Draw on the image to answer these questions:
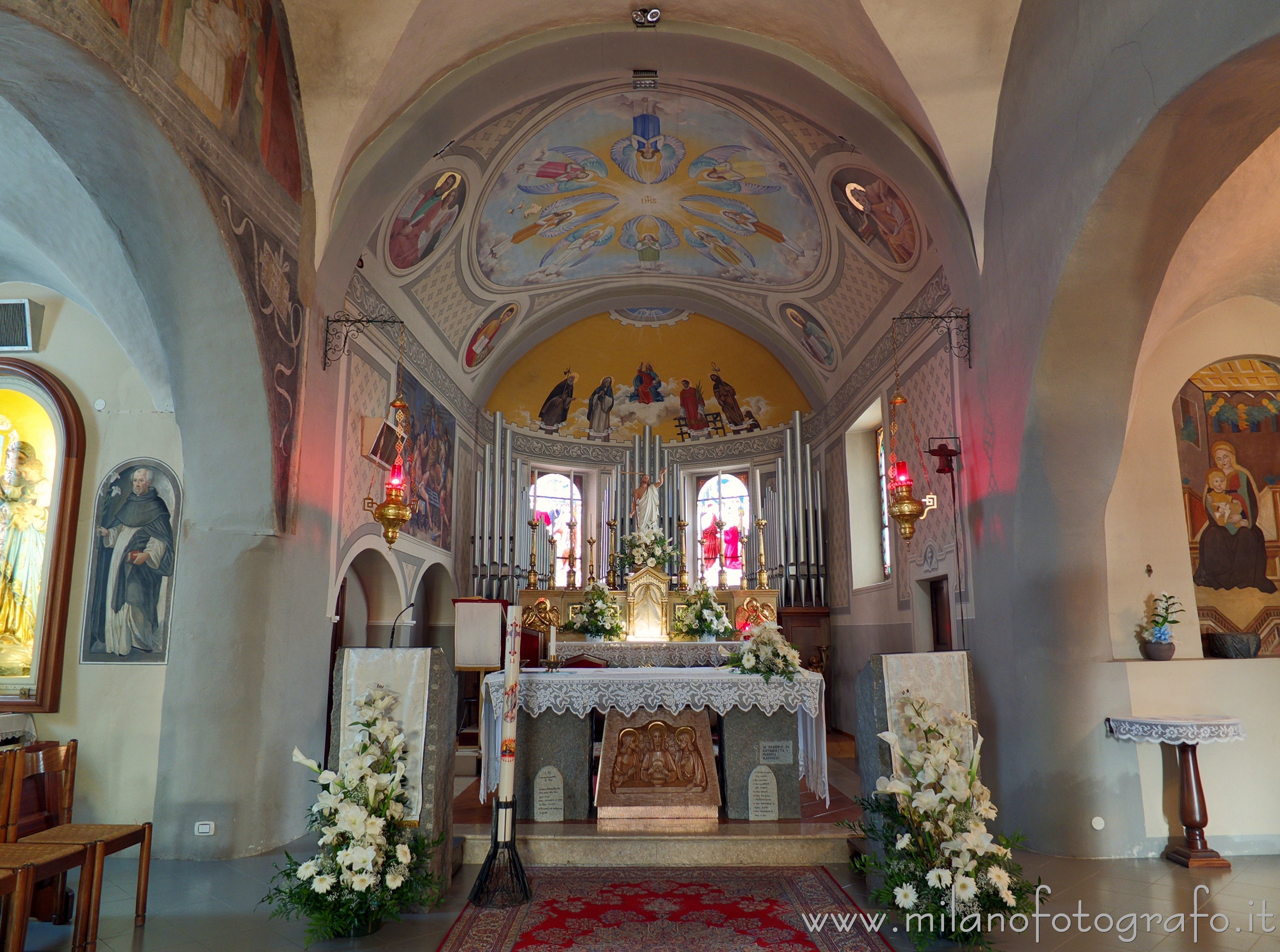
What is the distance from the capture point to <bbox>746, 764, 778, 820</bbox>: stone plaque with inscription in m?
6.44

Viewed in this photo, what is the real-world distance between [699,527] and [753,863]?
374 inches

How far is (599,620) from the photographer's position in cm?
1071

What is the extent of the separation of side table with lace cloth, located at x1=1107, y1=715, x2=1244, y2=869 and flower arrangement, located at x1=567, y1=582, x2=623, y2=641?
20.0 ft

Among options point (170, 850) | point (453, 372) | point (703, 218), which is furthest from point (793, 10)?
Result: point (170, 850)

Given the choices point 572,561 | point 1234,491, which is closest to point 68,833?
point 572,561

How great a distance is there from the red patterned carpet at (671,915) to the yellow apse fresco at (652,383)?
9.91 meters

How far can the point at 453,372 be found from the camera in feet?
40.2

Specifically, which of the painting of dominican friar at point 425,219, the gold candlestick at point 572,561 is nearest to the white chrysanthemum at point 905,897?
the painting of dominican friar at point 425,219

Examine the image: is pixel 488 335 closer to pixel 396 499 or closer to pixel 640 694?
pixel 396 499

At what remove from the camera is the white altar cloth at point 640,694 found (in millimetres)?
6270

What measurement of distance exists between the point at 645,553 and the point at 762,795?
211 inches

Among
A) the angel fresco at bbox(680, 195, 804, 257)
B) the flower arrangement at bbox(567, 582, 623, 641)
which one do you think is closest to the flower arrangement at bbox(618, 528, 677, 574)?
the flower arrangement at bbox(567, 582, 623, 641)

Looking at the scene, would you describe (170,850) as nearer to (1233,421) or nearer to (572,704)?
(572,704)

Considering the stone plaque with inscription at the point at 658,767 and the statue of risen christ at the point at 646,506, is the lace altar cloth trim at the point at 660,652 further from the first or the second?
the stone plaque with inscription at the point at 658,767
